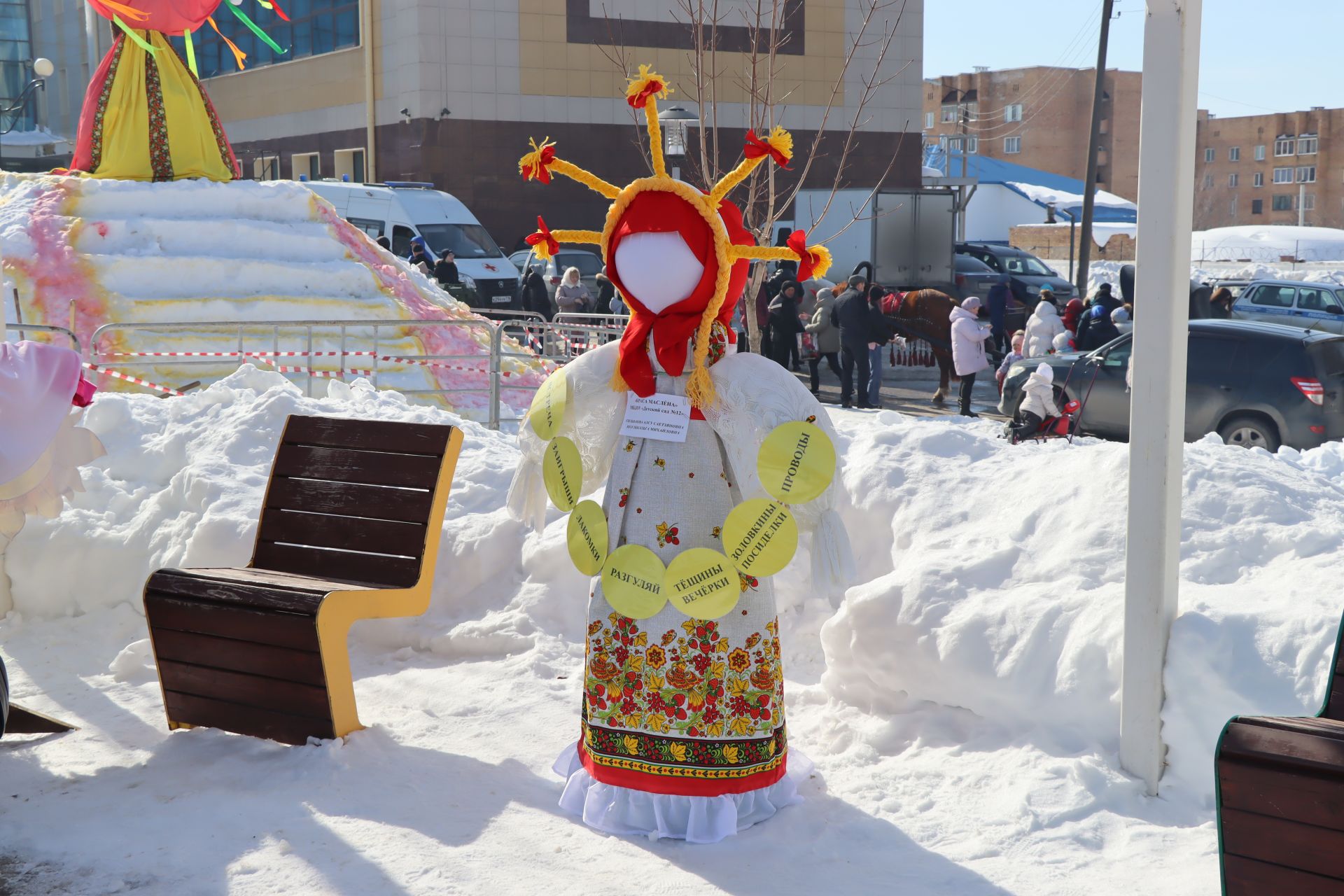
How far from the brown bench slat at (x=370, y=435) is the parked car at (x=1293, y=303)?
643 inches

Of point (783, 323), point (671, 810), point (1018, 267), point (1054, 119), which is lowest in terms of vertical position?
point (671, 810)

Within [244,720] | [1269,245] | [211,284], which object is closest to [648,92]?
[244,720]

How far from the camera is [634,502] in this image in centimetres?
407

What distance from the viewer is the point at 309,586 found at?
4.56 metres

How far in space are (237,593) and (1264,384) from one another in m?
9.27

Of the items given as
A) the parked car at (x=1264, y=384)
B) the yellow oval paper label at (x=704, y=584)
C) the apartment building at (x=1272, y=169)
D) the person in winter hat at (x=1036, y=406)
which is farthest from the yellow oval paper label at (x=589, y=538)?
the apartment building at (x=1272, y=169)

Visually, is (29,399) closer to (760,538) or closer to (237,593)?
(237,593)

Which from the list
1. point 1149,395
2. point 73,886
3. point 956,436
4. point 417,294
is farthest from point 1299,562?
point 417,294

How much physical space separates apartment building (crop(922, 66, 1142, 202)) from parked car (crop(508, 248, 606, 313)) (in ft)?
139

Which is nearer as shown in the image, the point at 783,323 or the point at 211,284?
the point at 211,284

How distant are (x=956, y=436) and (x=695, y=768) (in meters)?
2.26

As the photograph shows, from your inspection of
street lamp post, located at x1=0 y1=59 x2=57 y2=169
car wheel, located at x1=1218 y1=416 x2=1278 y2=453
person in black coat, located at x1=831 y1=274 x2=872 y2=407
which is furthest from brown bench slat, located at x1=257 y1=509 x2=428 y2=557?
street lamp post, located at x1=0 y1=59 x2=57 y2=169

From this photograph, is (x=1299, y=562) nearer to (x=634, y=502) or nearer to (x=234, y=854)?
(x=634, y=502)

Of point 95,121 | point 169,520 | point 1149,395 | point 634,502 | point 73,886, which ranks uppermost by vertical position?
point 95,121
